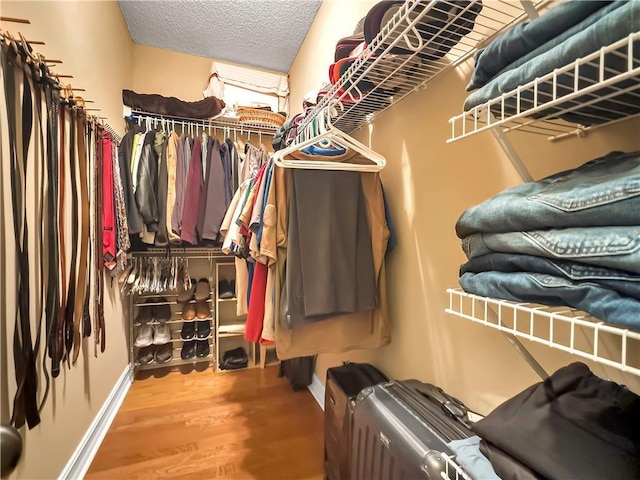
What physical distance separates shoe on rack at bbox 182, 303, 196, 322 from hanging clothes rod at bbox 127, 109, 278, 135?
147 centimetres

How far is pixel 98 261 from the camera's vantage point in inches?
61.6

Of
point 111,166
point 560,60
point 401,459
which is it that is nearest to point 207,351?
point 111,166

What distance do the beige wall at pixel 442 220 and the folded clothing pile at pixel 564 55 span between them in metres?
0.13

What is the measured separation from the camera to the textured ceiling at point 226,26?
1.99 meters

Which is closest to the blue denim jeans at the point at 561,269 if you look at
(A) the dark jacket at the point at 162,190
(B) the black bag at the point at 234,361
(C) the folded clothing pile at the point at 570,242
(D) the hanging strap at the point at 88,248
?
(C) the folded clothing pile at the point at 570,242

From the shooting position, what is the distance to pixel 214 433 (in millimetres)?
1615

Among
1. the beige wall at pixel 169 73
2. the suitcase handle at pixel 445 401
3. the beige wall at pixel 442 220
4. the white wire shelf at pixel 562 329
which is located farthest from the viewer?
the beige wall at pixel 169 73

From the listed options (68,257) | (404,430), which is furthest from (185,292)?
(404,430)

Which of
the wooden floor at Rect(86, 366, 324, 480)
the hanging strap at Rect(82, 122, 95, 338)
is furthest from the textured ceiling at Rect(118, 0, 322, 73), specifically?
the wooden floor at Rect(86, 366, 324, 480)

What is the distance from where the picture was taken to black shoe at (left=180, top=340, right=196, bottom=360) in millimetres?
2379

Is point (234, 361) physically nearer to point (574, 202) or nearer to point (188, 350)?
point (188, 350)

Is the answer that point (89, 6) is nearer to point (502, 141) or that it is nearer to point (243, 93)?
point (243, 93)

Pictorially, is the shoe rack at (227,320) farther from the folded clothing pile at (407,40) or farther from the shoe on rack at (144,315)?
the folded clothing pile at (407,40)

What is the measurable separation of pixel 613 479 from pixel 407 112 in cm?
112
